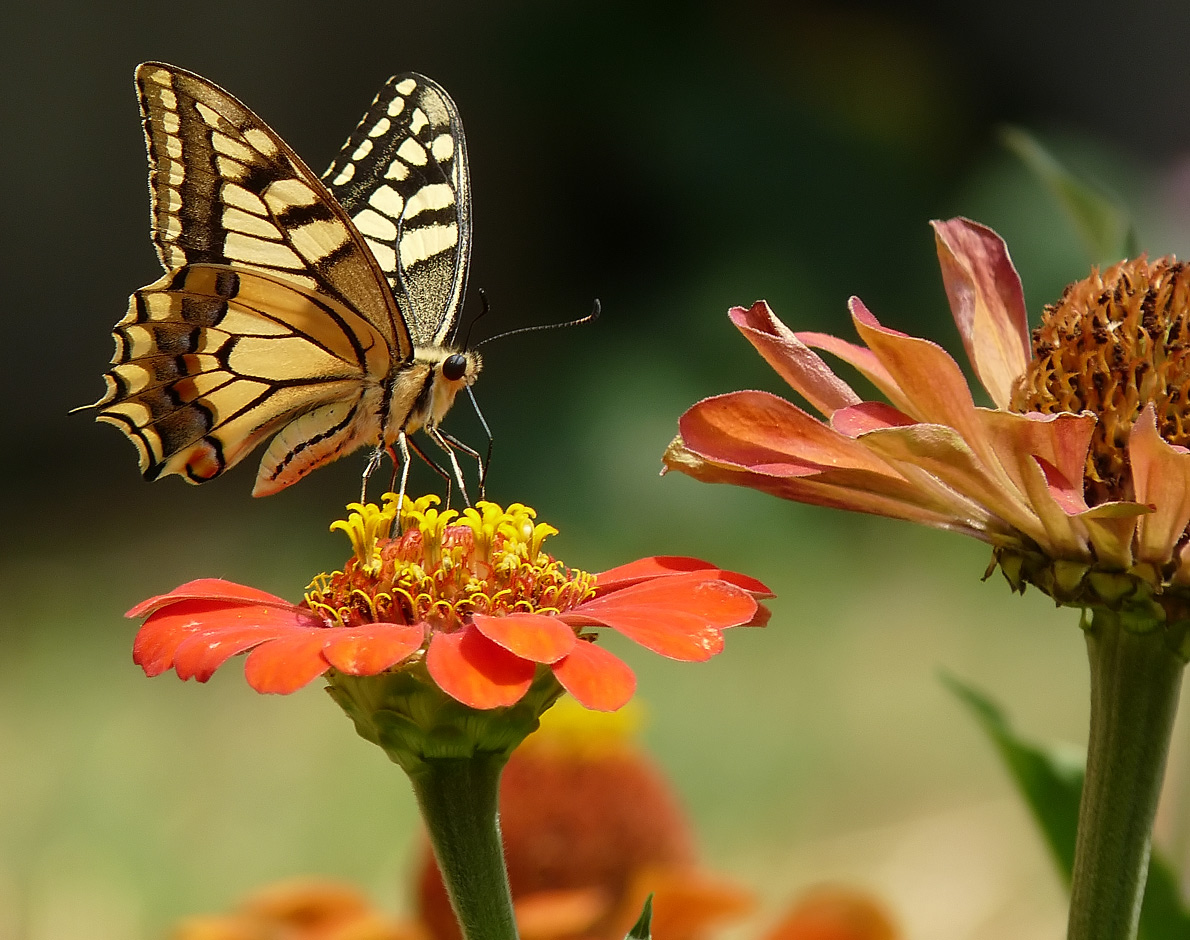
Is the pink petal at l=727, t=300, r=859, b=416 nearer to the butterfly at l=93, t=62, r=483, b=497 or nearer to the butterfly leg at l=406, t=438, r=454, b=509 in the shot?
the butterfly leg at l=406, t=438, r=454, b=509

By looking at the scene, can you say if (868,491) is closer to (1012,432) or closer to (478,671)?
(1012,432)

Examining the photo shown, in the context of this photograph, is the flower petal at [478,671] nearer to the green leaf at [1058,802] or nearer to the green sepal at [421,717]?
the green sepal at [421,717]

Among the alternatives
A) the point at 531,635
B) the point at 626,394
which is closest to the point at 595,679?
the point at 531,635

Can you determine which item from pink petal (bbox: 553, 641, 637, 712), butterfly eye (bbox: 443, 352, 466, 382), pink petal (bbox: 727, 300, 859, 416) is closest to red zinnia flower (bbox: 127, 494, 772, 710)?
pink petal (bbox: 553, 641, 637, 712)

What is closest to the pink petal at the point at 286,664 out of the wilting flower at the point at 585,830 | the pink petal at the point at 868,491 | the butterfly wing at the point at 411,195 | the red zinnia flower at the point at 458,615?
the red zinnia flower at the point at 458,615

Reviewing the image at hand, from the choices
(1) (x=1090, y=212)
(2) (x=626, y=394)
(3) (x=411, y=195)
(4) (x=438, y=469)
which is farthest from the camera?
(2) (x=626, y=394)

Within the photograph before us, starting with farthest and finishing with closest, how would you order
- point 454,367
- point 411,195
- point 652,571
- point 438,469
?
point 411,195, point 454,367, point 438,469, point 652,571

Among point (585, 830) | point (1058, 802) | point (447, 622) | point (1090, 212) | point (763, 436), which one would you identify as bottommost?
point (585, 830)
